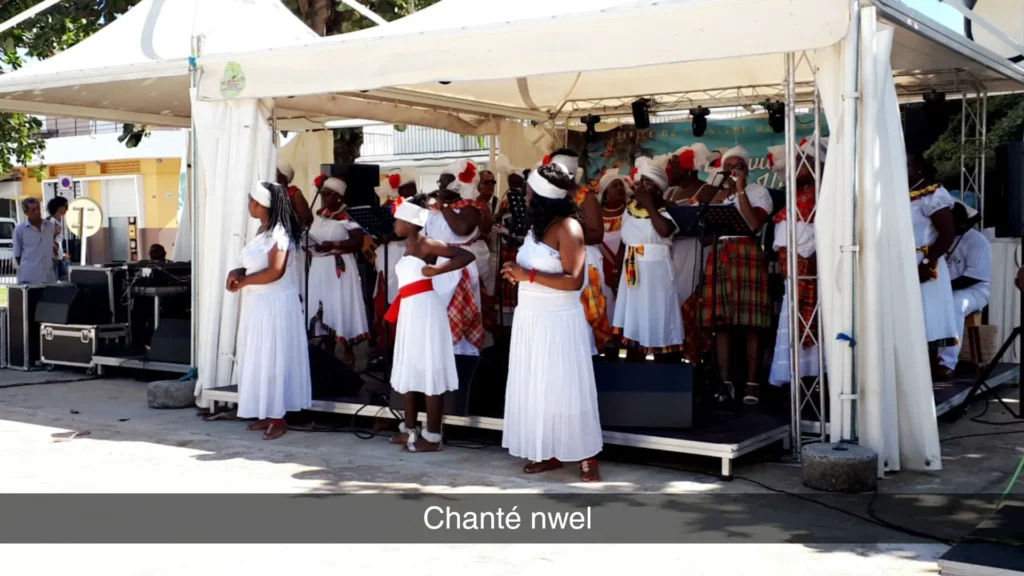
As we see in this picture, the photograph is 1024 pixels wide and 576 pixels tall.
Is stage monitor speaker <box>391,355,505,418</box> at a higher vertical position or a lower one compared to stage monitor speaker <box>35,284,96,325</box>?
lower

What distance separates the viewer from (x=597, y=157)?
14.1 metres

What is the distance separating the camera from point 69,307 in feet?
35.9

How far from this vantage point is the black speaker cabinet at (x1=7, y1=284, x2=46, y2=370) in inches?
449

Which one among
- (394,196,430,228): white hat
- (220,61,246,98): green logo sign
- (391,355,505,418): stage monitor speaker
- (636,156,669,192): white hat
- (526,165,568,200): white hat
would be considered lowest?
(391,355,505,418): stage monitor speaker

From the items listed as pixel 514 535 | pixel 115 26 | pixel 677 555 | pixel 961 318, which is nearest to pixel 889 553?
pixel 677 555

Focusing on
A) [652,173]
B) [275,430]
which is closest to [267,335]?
[275,430]

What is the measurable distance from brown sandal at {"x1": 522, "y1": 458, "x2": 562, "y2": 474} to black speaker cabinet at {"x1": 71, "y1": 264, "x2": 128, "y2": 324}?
604cm

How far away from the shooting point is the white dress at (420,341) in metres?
6.88

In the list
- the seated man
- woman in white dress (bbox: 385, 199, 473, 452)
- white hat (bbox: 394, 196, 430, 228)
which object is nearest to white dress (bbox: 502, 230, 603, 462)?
woman in white dress (bbox: 385, 199, 473, 452)

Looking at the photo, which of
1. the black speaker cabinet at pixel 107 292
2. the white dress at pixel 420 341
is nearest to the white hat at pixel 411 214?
the white dress at pixel 420 341

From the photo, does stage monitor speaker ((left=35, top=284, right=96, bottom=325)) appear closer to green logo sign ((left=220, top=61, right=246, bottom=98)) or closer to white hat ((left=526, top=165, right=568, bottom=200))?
green logo sign ((left=220, top=61, right=246, bottom=98))

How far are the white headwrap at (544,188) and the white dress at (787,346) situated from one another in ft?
7.42

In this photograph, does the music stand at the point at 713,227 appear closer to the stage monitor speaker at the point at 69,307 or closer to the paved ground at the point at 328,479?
the paved ground at the point at 328,479

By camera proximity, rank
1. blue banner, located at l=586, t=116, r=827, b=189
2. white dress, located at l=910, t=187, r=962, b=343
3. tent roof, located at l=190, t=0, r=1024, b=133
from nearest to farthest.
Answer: tent roof, located at l=190, t=0, r=1024, b=133
white dress, located at l=910, t=187, r=962, b=343
blue banner, located at l=586, t=116, r=827, b=189
